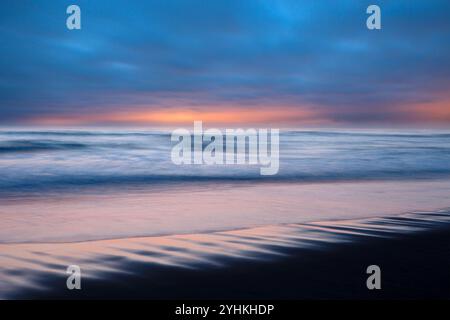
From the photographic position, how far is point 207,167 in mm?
15945

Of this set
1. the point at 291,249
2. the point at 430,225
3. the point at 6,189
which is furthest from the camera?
the point at 6,189

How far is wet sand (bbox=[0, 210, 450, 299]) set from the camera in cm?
361

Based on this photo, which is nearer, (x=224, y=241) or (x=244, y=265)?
(x=244, y=265)

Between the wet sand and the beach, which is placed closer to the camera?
the wet sand

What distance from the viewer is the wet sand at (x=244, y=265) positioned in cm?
361

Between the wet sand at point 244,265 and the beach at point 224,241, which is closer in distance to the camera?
the wet sand at point 244,265

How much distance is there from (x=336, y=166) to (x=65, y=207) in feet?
36.9

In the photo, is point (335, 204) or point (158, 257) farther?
point (335, 204)

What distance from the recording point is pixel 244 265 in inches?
168
